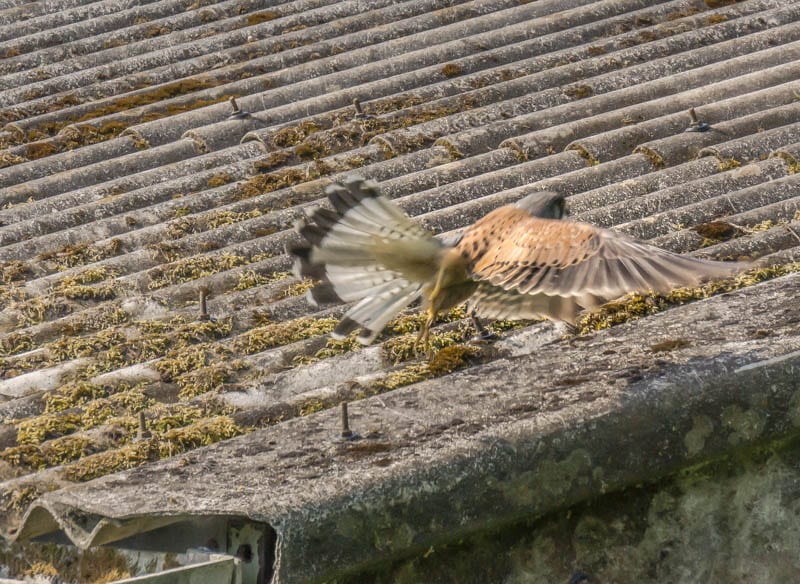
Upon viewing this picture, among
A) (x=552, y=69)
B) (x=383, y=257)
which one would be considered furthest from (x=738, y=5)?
(x=383, y=257)

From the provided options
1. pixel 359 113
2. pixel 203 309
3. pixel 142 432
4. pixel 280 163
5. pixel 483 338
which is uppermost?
pixel 359 113

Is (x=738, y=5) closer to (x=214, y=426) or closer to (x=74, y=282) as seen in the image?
(x=74, y=282)

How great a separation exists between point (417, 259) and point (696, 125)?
2.17 meters

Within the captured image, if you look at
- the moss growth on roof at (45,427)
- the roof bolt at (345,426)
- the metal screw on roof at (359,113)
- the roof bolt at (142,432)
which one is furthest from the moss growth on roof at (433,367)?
the metal screw on roof at (359,113)

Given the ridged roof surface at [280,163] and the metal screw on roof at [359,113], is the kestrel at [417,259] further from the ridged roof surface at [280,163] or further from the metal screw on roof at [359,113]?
the metal screw on roof at [359,113]

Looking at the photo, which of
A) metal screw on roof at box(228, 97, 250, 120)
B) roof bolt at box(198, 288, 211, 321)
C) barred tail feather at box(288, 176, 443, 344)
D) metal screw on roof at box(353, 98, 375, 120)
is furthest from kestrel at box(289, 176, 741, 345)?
metal screw on roof at box(228, 97, 250, 120)

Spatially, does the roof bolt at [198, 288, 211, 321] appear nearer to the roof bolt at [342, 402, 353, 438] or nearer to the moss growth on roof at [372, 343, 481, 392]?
the moss growth on roof at [372, 343, 481, 392]

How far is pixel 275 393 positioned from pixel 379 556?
114 cm

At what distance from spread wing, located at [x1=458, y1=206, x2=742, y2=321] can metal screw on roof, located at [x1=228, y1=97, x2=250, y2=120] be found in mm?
2451

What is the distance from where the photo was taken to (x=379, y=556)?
3.81 metres

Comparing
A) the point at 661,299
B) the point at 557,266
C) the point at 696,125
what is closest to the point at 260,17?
the point at 696,125

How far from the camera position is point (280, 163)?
684cm

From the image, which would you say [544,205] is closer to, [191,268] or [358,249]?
[358,249]

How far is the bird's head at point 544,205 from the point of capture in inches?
202
